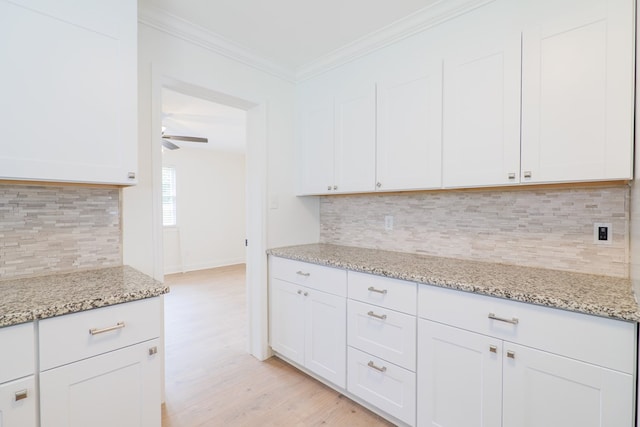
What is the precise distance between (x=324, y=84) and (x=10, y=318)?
7.43 ft

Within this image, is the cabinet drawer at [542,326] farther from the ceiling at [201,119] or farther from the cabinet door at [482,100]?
the ceiling at [201,119]

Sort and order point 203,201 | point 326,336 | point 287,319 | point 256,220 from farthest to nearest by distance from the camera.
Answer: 1. point 203,201
2. point 256,220
3. point 287,319
4. point 326,336

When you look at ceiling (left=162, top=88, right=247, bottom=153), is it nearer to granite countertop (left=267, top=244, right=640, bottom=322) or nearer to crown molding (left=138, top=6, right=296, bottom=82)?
crown molding (left=138, top=6, right=296, bottom=82)

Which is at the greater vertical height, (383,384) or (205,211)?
(205,211)

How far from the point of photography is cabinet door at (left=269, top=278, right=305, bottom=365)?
219cm

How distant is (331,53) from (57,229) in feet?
6.90

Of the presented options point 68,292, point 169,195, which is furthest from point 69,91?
point 169,195

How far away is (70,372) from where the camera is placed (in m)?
1.13

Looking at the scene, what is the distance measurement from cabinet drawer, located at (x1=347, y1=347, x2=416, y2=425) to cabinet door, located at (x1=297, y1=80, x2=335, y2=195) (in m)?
1.22

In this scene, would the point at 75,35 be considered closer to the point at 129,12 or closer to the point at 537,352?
the point at 129,12

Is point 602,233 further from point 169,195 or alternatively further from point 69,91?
point 169,195

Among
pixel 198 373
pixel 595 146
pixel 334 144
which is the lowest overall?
pixel 198 373

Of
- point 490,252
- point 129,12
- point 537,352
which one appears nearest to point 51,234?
point 129,12

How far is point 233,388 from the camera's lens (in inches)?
81.4
